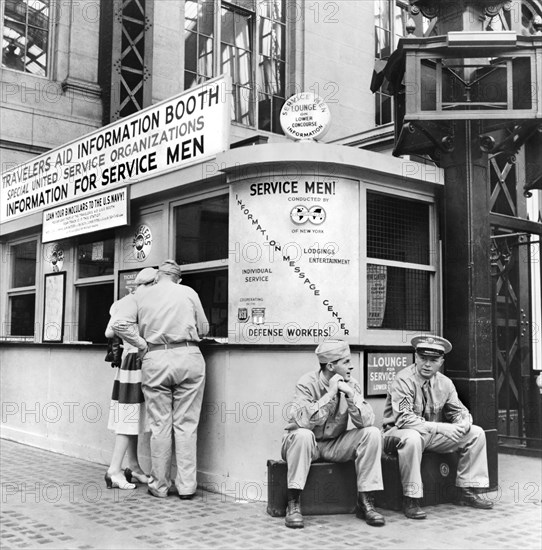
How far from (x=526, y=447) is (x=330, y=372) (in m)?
4.25

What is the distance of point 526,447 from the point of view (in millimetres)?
9219

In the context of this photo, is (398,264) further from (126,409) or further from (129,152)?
(129,152)

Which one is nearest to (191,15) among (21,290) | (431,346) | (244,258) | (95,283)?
(21,290)

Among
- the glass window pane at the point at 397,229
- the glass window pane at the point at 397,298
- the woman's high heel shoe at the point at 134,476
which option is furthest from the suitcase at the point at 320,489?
the glass window pane at the point at 397,229

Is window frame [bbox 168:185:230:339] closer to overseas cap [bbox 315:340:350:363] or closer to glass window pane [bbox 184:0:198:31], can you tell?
overseas cap [bbox 315:340:350:363]

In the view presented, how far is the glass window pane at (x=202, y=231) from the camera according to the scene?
7.58 meters

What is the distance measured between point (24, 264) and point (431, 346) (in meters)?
6.85

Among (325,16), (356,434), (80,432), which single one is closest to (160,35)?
(325,16)

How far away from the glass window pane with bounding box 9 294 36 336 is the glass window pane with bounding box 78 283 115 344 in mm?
1346

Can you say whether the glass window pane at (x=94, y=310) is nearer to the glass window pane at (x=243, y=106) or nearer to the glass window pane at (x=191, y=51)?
the glass window pane at (x=191, y=51)

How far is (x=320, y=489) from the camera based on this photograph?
618 centimetres

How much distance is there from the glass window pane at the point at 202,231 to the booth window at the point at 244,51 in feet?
29.0

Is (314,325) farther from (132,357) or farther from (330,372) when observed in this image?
(132,357)

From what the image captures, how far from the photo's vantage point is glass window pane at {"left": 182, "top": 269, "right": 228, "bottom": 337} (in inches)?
298
